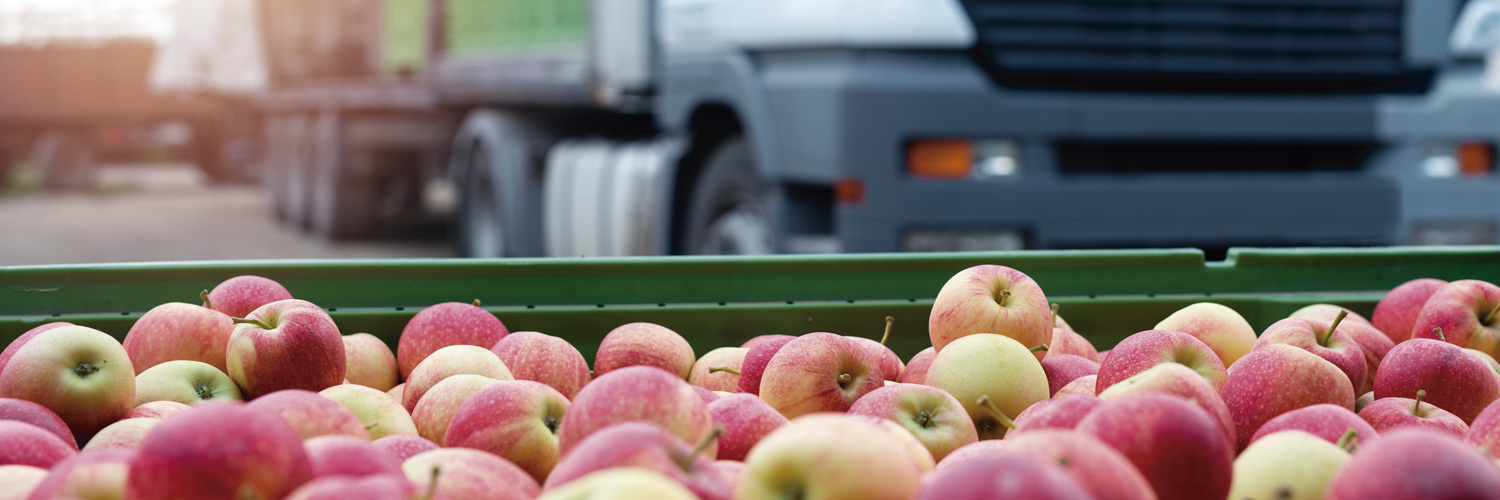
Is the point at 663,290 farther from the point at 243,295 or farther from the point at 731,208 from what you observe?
the point at 731,208

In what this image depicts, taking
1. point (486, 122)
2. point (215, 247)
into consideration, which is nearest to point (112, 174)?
point (215, 247)

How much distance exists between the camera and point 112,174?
2522cm

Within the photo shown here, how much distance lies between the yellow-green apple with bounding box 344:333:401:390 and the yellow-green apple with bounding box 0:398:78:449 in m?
0.51

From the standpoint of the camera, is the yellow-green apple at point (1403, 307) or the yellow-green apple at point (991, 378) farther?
the yellow-green apple at point (1403, 307)

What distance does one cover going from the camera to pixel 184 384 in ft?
6.14

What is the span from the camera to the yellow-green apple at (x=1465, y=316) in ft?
7.09

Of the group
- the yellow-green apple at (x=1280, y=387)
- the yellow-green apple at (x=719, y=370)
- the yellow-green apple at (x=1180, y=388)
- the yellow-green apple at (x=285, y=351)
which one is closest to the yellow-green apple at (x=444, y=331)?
the yellow-green apple at (x=285, y=351)

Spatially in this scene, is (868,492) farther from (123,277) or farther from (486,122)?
(486,122)

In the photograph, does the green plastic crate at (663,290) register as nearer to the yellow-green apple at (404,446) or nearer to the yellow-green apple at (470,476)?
the yellow-green apple at (404,446)

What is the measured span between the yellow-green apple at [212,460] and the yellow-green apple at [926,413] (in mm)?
621

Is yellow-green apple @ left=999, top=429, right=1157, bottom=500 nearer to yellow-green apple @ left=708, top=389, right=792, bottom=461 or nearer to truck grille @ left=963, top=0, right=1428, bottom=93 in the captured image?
yellow-green apple @ left=708, top=389, right=792, bottom=461

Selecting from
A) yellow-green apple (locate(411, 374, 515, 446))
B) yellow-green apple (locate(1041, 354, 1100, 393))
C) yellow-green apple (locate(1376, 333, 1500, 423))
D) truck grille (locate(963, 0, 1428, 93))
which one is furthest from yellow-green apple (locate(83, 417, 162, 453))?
truck grille (locate(963, 0, 1428, 93))

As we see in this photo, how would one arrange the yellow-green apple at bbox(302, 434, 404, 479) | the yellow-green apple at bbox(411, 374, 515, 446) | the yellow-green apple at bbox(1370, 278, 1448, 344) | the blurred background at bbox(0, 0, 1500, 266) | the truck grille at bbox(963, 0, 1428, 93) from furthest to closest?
the truck grille at bbox(963, 0, 1428, 93)
the blurred background at bbox(0, 0, 1500, 266)
the yellow-green apple at bbox(1370, 278, 1448, 344)
the yellow-green apple at bbox(411, 374, 515, 446)
the yellow-green apple at bbox(302, 434, 404, 479)

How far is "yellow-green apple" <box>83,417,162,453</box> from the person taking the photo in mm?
1569
